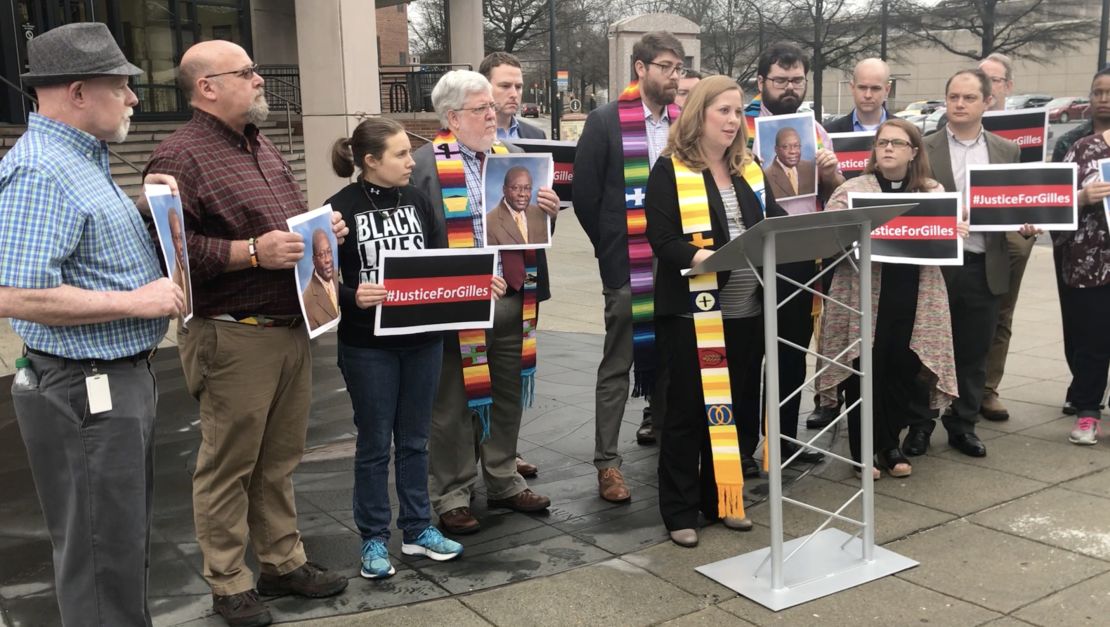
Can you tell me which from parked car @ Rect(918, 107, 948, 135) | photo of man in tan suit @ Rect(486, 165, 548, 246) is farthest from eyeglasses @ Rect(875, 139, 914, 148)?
parked car @ Rect(918, 107, 948, 135)

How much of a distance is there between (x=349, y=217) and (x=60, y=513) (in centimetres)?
156

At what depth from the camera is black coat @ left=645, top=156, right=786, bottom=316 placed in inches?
176

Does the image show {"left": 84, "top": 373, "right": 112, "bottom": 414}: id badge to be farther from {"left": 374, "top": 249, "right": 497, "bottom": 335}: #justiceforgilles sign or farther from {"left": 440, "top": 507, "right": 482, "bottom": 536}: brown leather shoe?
{"left": 440, "top": 507, "right": 482, "bottom": 536}: brown leather shoe

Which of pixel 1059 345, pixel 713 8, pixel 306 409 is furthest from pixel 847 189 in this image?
pixel 713 8

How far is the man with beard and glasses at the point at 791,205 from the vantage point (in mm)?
5480

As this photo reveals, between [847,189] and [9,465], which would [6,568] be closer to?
[9,465]

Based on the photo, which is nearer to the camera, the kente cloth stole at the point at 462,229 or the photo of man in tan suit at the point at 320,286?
the photo of man in tan suit at the point at 320,286

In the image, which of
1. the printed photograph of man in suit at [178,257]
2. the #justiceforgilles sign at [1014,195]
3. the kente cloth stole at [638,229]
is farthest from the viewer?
the #justiceforgilles sign at [1014,195]

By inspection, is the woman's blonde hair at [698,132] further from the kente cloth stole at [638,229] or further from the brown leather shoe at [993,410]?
the brown leather shoe at [993,410]

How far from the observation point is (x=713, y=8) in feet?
126

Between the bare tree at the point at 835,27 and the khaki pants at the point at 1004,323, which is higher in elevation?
the bare tree at the point at 835,27

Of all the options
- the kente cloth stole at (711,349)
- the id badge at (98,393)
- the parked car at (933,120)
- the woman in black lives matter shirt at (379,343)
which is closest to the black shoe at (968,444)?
the kente cloth stole at (711,349)

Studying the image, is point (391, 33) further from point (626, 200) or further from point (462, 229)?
point (462, 229)

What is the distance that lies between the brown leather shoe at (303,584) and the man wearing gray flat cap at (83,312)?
3.07 ft
